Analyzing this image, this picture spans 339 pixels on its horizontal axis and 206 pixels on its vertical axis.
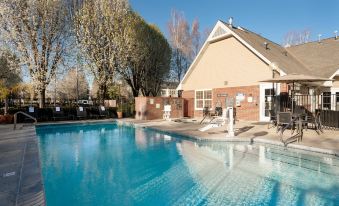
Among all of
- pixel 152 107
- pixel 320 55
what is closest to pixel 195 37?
pixel 320 55

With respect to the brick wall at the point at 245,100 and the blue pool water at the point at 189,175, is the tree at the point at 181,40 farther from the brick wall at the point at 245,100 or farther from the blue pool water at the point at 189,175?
the blue pool water at the point at 189,175

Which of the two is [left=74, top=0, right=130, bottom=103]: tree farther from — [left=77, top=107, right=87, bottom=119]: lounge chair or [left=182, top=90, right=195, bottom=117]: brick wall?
[left=182, top=90, right=195, bottom=117]: brick wall

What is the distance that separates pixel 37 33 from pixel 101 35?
4.91 m

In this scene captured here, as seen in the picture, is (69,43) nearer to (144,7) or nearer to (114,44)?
(114,44)

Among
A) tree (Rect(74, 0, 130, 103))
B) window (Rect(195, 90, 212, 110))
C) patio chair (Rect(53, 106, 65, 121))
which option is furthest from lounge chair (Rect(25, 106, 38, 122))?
window (Rect(195, 90, 212, 110))

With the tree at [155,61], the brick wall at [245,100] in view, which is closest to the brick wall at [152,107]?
the brick wall at [245,100]

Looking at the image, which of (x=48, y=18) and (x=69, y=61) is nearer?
(x=48, y=18)

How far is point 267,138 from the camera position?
28.6ft

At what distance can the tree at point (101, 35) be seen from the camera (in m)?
20.1

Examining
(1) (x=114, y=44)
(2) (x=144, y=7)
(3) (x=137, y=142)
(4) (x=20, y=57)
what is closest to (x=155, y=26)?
(2) (x=144, y=7)

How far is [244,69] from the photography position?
15797mm

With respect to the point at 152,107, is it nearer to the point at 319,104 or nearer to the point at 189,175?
the point at 319,104

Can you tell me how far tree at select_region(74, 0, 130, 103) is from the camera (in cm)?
2014

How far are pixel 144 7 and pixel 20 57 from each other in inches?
505
